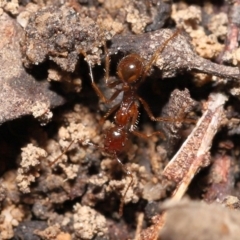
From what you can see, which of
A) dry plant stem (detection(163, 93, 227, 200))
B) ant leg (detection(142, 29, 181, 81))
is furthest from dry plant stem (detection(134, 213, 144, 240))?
ant leg (detection(142, 29, 181, 81))

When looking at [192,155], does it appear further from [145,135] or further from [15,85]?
[15,85]

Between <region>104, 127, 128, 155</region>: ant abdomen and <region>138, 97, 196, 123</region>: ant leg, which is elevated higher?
<region>138, 97, 196, 123</region>: ant leg

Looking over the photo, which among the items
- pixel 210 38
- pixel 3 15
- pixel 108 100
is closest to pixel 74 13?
pixel 3 15

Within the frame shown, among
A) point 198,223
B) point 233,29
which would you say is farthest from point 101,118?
point 198,223

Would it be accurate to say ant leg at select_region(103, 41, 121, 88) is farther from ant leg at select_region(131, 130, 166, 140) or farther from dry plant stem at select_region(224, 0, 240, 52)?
dry plant stem at select_region(224, 0, 240, 52)

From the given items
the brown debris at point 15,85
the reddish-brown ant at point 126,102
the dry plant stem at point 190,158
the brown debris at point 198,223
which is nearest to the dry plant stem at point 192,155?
the dry plant stem at point 190,158

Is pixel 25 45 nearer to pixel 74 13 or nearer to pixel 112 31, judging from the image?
pixel 74 13

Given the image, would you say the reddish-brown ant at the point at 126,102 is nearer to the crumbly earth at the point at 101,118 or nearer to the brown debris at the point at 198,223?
the crumbly earth at the point at 101,118
